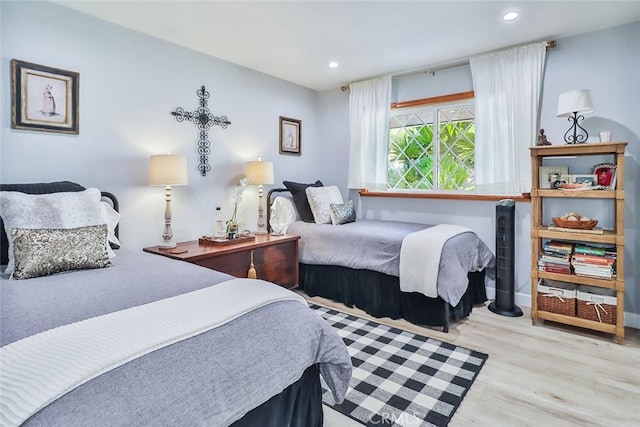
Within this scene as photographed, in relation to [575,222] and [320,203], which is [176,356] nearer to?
[320,203]

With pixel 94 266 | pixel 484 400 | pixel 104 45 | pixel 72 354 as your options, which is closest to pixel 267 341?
pixel 72 354

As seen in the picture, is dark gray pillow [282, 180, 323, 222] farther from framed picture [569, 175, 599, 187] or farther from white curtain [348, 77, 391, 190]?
framed picture [569, 175, 599, 187]

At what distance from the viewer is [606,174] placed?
2.60 m

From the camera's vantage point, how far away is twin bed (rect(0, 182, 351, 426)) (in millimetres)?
727

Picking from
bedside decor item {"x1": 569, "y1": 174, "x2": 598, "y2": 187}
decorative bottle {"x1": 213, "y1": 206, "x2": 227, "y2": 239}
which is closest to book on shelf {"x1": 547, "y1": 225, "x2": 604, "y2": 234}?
bedside decor item {"x1": 569, "y1": 174, "x2": 598, "y2": 187}

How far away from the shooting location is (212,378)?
35.3 inches

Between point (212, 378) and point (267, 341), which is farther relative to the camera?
point (267, 341)

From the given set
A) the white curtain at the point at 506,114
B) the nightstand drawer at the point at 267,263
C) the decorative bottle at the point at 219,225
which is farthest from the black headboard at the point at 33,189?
the white curtain at the point at 506,114

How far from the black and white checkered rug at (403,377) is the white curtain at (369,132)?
1876mm

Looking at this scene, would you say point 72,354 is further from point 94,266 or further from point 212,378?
point 94,266

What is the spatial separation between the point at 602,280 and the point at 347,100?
123 inches

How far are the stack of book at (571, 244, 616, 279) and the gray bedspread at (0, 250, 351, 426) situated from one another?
7.24 feet

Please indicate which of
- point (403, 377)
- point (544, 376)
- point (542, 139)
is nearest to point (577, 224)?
point (542, 139)

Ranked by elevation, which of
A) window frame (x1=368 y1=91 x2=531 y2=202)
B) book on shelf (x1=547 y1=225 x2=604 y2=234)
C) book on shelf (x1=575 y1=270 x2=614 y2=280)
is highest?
window frame (x1=368 y1=91 x2=531 y2=202)
